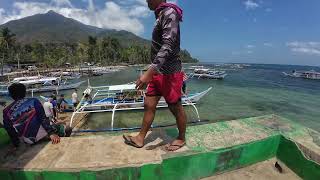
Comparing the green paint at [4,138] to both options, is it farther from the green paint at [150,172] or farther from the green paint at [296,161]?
the green paint at [296,161]

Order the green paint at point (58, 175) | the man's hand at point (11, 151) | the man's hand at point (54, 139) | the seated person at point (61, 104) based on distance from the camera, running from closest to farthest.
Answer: the green paint at point (58, 175)
the man's hand at point (11, 151)
the man's hand at point (54, 139)
the seated person at point (61, 104)

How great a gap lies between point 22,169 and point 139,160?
1208 millimetres

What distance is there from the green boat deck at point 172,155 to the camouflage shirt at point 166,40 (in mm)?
1011

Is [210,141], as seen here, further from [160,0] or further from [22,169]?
[22,169]

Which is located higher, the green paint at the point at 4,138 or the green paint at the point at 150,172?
the green paint at the point at 4,138

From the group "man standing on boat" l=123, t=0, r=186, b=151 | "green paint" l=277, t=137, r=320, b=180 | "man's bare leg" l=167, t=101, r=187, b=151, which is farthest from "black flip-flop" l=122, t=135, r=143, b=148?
"green paint" l=277, t=137, r=320, b=180

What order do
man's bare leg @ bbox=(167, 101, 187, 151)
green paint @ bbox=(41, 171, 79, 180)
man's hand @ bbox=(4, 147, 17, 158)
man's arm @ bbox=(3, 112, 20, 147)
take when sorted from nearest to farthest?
green paint @ bbox=(41, 171, 79, 180), man's hand @ bbox=(4, 147, 17, 158), man's bare leg @ bbox=(167, 101, 187, 151), man's arm @ bbox=(3, 112, 20, 147)

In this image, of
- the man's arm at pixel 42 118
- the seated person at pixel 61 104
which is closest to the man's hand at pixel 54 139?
the man's arm at pixel 42 118

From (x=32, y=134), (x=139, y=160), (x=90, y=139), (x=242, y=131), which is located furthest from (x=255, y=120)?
(x=32, y=134)

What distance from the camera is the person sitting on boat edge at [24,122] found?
3.42 m

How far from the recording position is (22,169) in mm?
2814

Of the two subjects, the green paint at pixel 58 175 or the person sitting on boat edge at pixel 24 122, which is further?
the person sitting on boat edge at pixel 24 122

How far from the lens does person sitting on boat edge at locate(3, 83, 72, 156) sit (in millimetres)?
3422

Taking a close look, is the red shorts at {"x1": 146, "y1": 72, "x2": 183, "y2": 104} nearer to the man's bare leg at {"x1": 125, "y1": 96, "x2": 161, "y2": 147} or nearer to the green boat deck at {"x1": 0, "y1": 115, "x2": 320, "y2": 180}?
the man's bare leg at {"x1": 125, "y1": 96, "x2": 161, "y2": 147}
